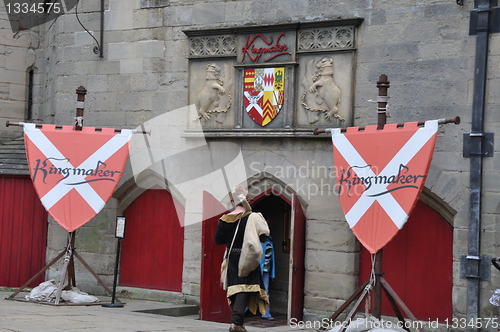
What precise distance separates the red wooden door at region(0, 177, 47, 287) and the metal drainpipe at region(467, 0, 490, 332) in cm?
638

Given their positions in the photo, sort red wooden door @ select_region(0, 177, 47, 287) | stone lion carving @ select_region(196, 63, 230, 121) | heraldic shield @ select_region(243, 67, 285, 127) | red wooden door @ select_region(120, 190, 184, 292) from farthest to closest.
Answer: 1. red wooden door @ select_region(0, 177, 47, 287)
2. red wooden door @ select_region(120, 190, 184, 292)
3. stone lion carving @ select_region(196, 63, 230, 121)
4. heraldic shield @ select_region(243, 67, 285, 127)

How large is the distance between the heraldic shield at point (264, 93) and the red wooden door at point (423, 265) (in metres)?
2.25

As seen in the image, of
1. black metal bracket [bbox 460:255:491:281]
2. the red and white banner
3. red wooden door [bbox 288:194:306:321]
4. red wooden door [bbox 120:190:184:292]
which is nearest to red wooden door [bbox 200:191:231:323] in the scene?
red wooden door [bbox 288:194:306:321]

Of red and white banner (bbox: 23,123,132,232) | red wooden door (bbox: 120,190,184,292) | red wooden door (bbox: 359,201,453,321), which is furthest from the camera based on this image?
red wooden door (bbox: 120,190,184,292)

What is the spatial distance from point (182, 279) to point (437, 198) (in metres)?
3.83

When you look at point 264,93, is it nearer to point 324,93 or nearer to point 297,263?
point 324,93

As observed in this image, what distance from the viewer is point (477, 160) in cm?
835

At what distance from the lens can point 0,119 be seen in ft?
38.9

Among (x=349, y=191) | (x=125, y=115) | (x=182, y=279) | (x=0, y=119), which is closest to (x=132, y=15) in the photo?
(x=125, y=115)

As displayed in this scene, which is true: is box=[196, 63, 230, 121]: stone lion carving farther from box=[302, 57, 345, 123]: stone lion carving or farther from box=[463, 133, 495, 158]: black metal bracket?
box=[463, 133, 495, 158]: black metal bracket

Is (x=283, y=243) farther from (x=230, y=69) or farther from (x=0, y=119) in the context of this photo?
(x=0, y=119)

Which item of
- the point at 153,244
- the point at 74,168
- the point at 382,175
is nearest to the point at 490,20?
the point at 382,175

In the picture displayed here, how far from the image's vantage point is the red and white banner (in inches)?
371

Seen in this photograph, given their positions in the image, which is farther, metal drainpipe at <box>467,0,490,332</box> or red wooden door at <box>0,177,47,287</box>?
red wooden door at <box>0,177,47,287</box>
